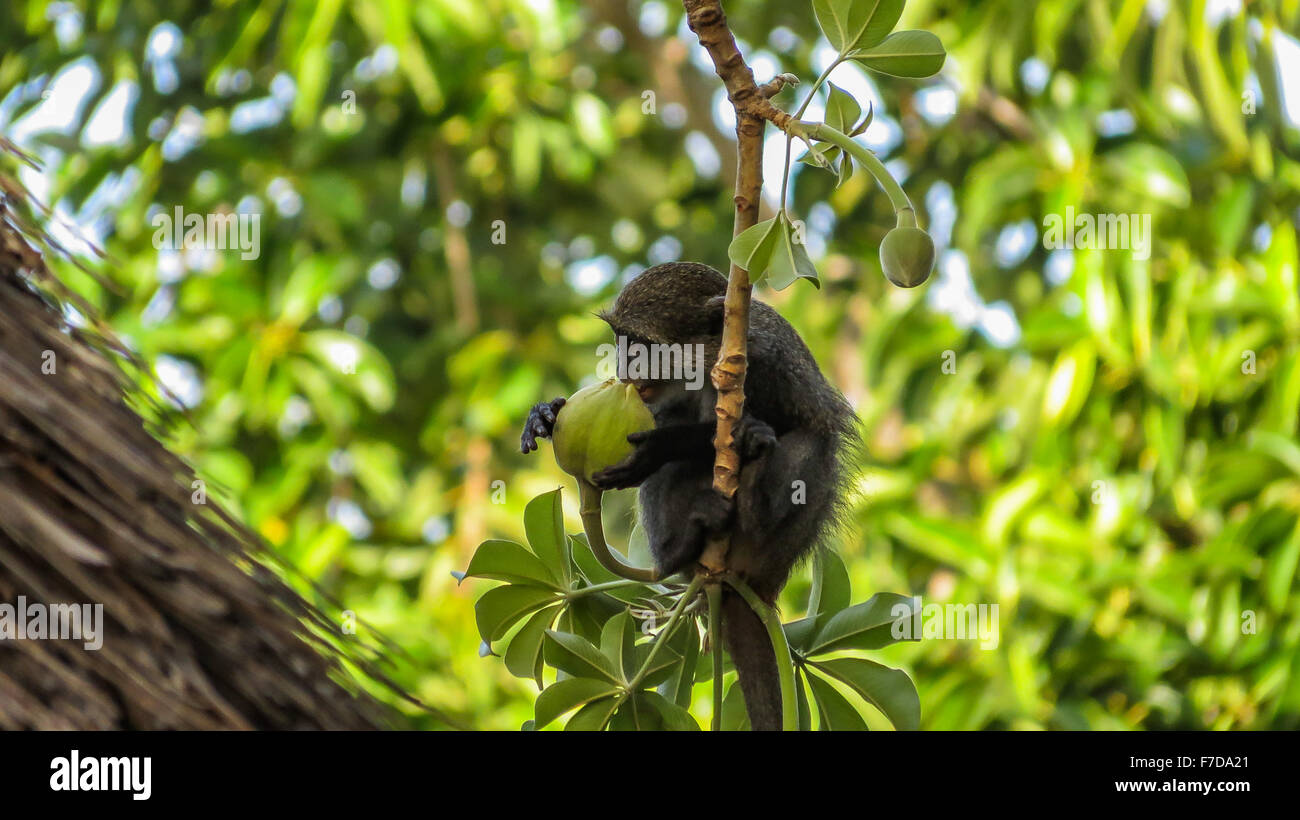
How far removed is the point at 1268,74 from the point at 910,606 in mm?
2425

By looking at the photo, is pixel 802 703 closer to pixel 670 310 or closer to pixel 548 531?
pixel 548 531

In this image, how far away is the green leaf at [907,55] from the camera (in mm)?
1344

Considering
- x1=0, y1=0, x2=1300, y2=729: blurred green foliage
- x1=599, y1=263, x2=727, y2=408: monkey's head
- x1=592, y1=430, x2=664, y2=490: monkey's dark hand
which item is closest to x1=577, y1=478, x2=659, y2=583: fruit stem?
x1=592, y1=430, x2=664, y2=490: monkey's dark hand

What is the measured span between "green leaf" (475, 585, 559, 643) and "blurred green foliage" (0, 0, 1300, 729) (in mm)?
1277

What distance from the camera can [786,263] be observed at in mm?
1276

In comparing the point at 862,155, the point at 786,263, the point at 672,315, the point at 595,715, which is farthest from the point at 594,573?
the point at 862,155

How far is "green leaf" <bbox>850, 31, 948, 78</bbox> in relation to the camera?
4.41ft

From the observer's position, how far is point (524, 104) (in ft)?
16.9

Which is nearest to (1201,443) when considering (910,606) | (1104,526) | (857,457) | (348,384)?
(1104,526)

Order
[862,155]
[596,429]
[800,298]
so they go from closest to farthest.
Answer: [862,155] < [596,429] < [800,298]

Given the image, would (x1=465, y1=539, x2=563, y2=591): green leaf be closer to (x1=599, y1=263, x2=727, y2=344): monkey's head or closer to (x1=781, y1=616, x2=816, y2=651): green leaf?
(x1=781, y1=616, x2=816, y2=651): green leaf

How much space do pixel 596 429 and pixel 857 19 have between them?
567 millimetres

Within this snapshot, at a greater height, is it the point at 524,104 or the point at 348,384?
the point at 524,104

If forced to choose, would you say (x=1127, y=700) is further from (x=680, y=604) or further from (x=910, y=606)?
(x=680, y=604)
